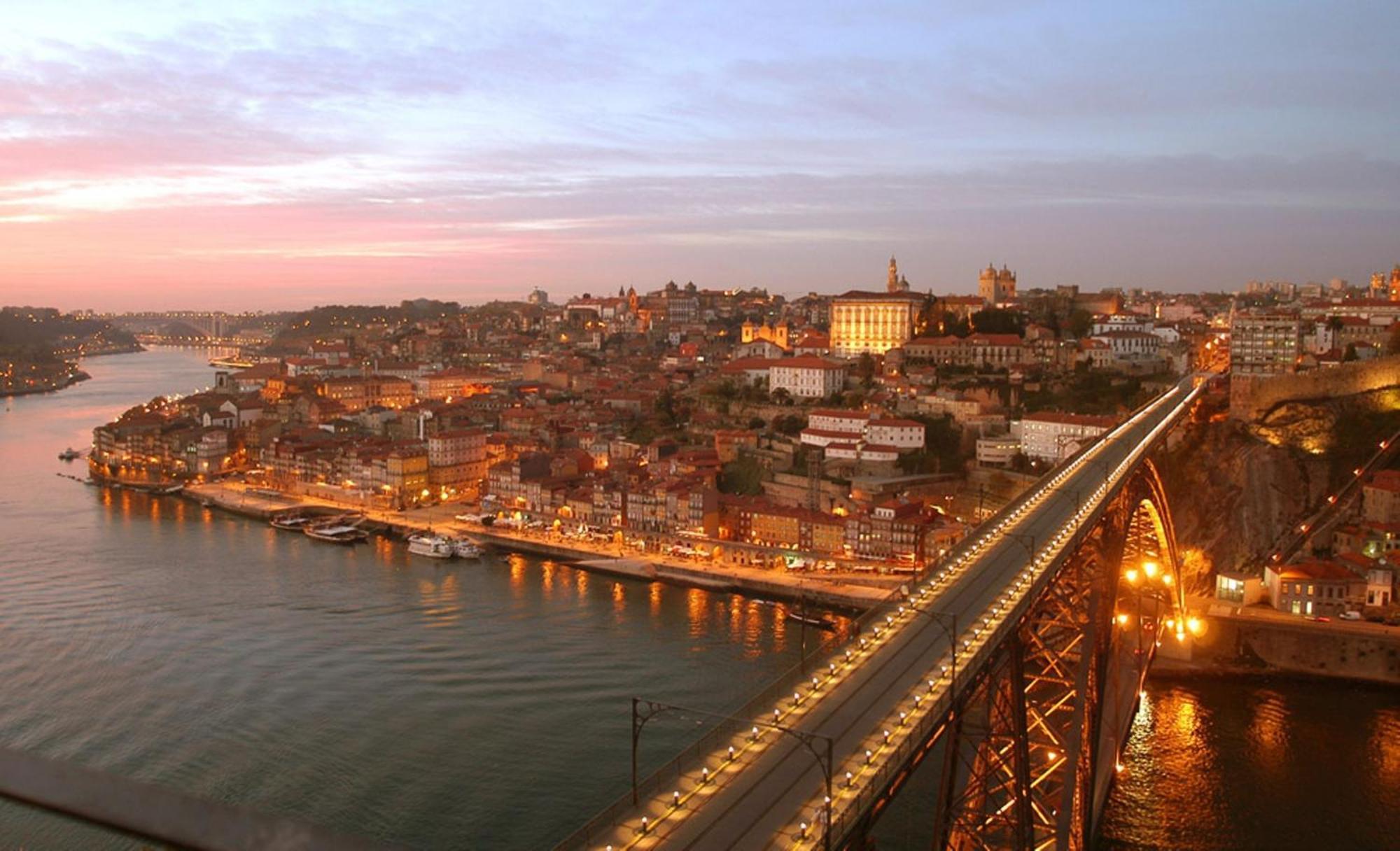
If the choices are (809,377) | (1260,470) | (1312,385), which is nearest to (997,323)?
(809,377)

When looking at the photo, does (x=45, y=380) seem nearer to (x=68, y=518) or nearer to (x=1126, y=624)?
(x=68, y=518)

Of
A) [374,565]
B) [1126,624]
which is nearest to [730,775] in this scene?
[1126,624]

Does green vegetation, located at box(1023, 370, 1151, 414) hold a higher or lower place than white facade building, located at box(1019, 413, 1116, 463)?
higher

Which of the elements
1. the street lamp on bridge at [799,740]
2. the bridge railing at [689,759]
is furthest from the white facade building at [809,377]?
the street lamp on bridge at [799,740]

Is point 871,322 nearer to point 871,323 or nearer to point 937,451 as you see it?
point 871,323

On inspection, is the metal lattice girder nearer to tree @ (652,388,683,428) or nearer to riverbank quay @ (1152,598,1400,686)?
riverbank quay @ (1152,598,1400,686)

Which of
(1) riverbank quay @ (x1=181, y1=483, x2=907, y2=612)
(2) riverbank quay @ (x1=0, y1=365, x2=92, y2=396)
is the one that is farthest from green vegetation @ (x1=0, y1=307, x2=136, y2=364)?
(1) riverbank quay @ (x1=181, y1=483, x2=907, y2=612)
